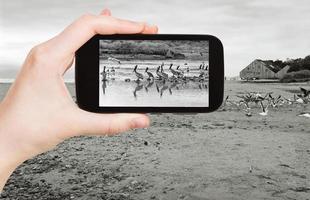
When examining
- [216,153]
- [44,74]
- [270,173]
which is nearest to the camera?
[44,74]

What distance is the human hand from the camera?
157 centimetres

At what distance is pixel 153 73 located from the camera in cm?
197

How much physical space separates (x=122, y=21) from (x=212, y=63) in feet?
1.58

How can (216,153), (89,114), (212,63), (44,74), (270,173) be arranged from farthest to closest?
(216,153)
(270,173)
(212,63)
(89,114)
(44,74)

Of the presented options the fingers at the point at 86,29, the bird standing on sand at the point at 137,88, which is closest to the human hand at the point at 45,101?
the fingers at the point at 86,29

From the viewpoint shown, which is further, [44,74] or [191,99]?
[191,99]

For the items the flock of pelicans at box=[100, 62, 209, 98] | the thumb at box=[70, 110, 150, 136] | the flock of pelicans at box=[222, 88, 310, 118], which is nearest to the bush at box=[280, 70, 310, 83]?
the flock of pelicans at box=[222, 88, 310, 118]

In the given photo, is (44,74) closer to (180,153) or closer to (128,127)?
(128,127)

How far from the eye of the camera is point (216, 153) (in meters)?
8.52

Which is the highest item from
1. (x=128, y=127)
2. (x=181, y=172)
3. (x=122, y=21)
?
(x=122, y=21)

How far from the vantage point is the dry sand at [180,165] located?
636 cm

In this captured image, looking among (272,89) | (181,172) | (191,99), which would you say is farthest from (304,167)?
(272,89)

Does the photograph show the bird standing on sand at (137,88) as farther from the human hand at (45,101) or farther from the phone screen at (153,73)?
the human hand at (45,101)

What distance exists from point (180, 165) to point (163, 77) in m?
6.05
